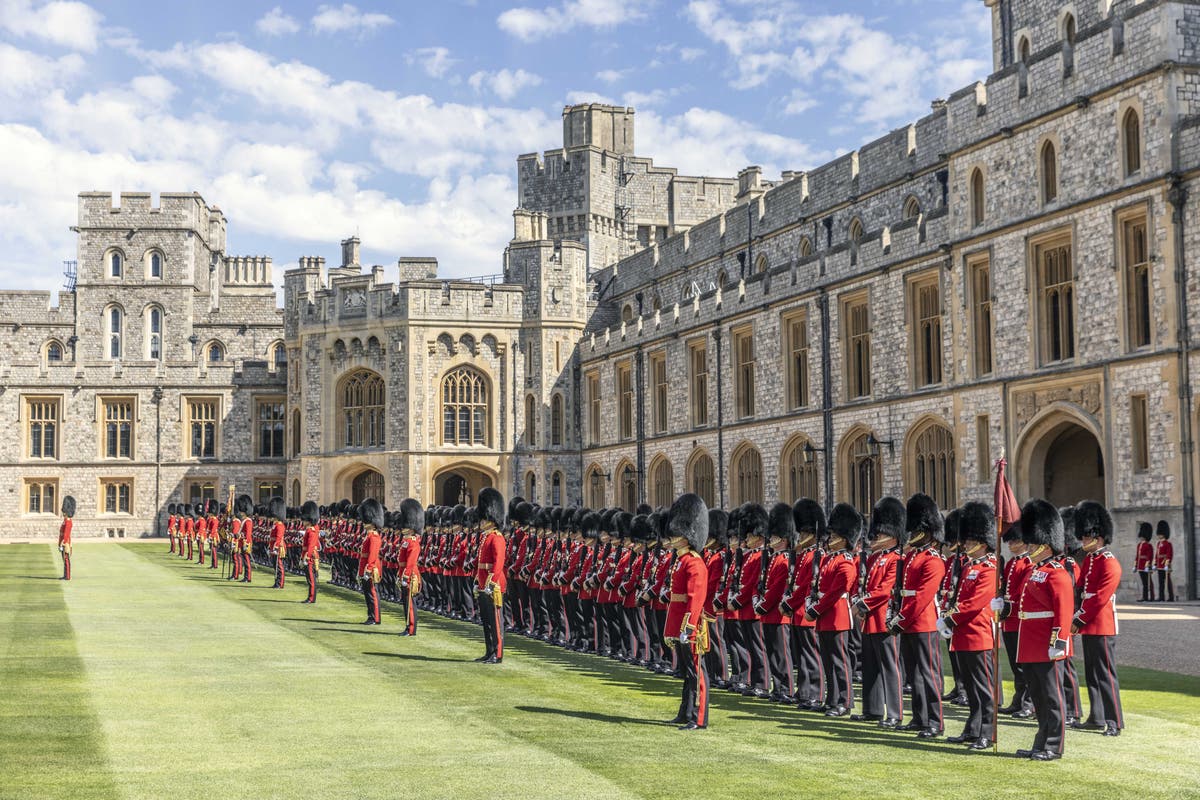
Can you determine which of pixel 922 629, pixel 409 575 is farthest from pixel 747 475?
pixel 922 629

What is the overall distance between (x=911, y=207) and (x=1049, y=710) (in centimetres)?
2234

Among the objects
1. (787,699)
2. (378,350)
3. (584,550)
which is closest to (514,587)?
(584,550)

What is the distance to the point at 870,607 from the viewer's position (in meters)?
11.1

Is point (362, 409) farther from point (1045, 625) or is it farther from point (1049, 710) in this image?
point (1049, 710)

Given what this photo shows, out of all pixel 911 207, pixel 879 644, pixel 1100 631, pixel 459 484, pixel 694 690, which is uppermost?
pixel 911 207

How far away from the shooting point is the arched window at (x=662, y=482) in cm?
3975

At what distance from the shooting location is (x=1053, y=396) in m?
23.5

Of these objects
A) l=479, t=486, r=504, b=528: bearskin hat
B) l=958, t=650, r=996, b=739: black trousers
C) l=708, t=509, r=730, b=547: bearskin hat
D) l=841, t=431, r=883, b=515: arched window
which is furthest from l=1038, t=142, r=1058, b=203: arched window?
l=958, t=650, r=996, b=739: black trousers

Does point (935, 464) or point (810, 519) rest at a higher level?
point (935, 464)

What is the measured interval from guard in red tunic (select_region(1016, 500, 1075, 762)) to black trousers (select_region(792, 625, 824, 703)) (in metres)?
2.23

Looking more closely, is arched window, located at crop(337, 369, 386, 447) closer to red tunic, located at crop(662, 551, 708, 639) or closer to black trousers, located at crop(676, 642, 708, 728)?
red tunic, located at crop(662, 551, 708, 639)

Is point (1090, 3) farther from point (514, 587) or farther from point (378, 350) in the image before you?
point (378, 350)

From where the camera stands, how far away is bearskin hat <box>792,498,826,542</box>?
12203 millimetres

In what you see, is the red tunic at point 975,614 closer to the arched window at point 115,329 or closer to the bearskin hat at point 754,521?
the bearskin hat at point 754,521
